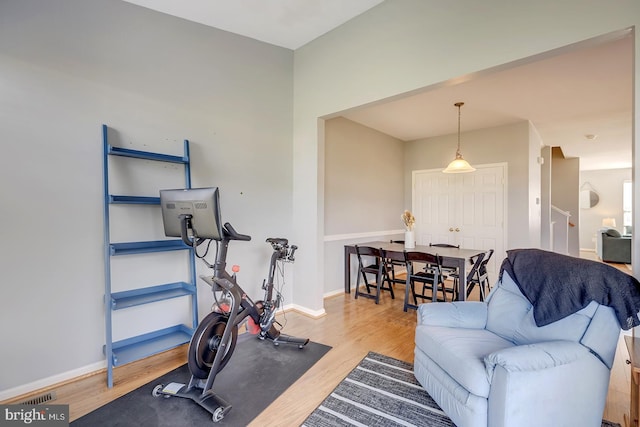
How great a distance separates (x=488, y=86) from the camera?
11.7ft

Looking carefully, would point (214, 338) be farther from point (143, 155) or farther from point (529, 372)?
point (529, 372)

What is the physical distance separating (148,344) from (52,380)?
2.09ft

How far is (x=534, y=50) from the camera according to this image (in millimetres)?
2033

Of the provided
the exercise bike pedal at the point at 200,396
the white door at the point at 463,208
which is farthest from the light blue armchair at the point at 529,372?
the white door at the point at 463,208

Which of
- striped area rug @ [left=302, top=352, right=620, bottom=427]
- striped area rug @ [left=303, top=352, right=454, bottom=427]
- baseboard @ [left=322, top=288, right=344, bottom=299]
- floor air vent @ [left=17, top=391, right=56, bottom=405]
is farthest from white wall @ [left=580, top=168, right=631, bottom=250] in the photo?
floor air vent @ [left=17, top=391, right=56, bottom=405]

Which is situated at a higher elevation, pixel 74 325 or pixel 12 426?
pixel 74 325

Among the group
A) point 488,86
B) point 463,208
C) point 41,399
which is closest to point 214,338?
point 41,399

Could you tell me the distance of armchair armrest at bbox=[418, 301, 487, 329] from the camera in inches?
87.1

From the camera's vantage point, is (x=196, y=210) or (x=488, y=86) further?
(x=488, y=86)

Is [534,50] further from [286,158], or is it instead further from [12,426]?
[12,426]

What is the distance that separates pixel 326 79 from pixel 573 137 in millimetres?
5532

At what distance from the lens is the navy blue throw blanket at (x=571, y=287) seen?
5.27 ft

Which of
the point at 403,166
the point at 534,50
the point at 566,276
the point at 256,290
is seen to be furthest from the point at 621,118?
the point at 256,290

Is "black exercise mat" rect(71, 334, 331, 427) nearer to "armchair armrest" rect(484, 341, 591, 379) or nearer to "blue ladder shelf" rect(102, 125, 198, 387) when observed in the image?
"blue ladder shelf" rect(102, 125, 198, 387)
